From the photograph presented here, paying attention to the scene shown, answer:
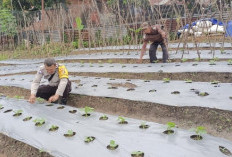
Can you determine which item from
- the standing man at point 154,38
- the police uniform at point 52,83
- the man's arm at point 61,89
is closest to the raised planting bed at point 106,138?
the man's arm at point 61,89

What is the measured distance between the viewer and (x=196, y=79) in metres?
4.61

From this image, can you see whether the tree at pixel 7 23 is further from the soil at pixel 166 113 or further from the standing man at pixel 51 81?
the soil at pixel 166 113

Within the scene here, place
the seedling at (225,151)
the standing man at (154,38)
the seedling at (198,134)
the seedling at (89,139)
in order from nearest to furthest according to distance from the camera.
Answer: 1. the seedling at (225,151)
2. the seedling at (198,134)
3. the seedling at (89,139)
4. the standing man at (154,38)

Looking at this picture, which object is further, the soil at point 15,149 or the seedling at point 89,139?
the soil at point 15,149

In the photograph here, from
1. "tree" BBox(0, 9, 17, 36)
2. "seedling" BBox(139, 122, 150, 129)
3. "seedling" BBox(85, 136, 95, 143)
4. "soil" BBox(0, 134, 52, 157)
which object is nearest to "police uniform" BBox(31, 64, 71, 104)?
"soil" BBox(0, 134, 52, 157)

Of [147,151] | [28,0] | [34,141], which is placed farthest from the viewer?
[28,0]

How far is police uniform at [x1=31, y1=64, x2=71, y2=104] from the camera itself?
337 cm

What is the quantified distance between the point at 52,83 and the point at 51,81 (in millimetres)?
35

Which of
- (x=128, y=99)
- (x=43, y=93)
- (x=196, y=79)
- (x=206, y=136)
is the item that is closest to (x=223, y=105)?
(x=206, y=136)

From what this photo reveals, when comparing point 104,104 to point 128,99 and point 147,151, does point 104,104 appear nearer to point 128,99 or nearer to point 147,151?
point 128,99

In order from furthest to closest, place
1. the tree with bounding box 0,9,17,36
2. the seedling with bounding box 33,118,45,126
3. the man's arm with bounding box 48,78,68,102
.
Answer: the tree with bounding box 0,9,17,36, the man's arm with bounding box 48,78,68,102, the seedling with bounding box 33,118,45,126

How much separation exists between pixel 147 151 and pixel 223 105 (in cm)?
145

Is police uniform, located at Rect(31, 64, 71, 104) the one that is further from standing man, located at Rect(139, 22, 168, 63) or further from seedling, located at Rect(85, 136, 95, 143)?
standing man, located at Rect(139, 22, 168, 63)

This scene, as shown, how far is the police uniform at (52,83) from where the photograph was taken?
3367 millimetres
